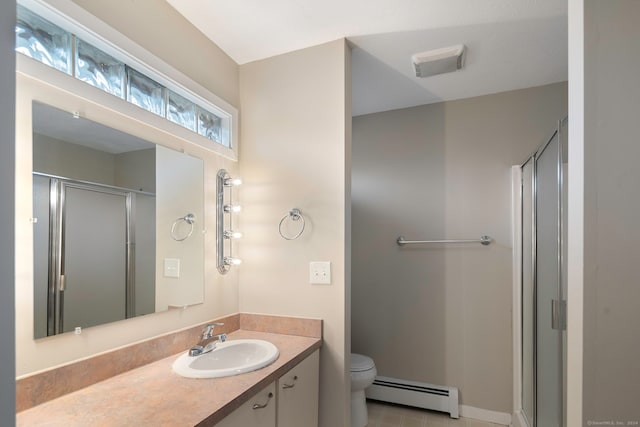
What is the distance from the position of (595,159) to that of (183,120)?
1.69 metres

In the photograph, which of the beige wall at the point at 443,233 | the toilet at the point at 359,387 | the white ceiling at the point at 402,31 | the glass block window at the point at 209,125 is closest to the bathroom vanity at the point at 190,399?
the toilet at the point at 359,387

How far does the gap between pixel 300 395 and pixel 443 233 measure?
1.64 m

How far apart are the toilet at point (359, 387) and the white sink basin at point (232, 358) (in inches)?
34.5

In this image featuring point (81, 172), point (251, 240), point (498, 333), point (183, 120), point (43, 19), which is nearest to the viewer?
point (43, 19)

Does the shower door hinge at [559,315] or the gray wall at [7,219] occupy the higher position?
the gray wall at [7,219]

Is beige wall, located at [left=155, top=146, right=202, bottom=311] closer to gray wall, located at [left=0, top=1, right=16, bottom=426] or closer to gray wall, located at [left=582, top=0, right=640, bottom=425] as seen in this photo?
gray wall, located at [left=0, top=1, right=16, bottom=426]

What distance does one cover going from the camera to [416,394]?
98.3 inches

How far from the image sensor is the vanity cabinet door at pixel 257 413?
3.58 ft

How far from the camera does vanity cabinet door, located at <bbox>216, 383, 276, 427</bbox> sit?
3.58 ft

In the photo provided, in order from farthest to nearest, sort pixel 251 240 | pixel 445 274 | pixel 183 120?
pixel 445 274 → pixel 251 240 → pixel 183 120

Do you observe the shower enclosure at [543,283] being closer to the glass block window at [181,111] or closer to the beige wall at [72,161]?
the glass block window at [181,111]

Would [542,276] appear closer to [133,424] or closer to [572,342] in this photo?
[572,342]

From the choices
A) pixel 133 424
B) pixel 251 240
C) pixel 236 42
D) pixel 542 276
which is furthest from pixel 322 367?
pixel 236 42

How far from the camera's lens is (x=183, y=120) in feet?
5.48
